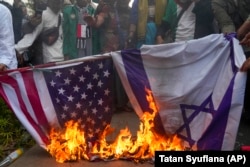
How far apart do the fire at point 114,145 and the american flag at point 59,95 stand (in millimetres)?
122

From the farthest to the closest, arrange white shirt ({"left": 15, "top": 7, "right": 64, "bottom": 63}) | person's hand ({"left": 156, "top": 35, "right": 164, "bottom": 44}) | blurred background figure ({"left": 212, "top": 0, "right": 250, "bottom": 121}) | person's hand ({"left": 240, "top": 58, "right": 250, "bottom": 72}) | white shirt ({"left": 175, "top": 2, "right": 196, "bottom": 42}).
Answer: white shirt ({"left": 15, "top": 7, "right": 64, "bottom": 63}), person's hand ({"left": 156, "top": 35, "right": 164, "bottom": 44}), white shirt ({"left": 175, "top": 2, "right": 196, "bottom": 42}), blurred background figure ({"left": 212, "top": 0, "right": 250, "bottom": 121}), person's hand ({"left": 240, "top": 58, "right": 250, "bottom": 72})

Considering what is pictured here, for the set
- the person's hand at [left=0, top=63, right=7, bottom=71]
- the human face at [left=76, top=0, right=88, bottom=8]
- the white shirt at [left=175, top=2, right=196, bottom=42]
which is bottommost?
the person's hand at [left=0, top=63, right=7, bottom=71]

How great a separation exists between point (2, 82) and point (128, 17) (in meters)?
2.68

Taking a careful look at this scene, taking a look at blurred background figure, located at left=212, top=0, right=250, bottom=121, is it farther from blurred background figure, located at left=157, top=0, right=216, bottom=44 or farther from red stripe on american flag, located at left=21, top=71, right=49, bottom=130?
red stripe on american flag, located at left=21, top=71, right=49, bottom=130

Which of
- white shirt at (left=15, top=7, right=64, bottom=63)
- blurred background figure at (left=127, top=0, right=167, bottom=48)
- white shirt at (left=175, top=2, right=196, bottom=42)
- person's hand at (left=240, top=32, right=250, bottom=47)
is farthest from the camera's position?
white shirt at (left=15, top=7, right=64, bottom=63)

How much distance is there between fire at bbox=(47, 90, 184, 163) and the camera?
4605mm

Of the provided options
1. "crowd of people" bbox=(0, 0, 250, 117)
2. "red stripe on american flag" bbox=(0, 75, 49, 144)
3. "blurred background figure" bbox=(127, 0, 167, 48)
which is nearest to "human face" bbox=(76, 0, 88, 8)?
"crowd of people" bbox=(0, 0, 250, 117)

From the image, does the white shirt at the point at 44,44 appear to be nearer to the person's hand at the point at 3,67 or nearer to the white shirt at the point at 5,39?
the white shirt at the point at 5,39

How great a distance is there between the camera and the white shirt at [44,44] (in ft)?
21.5

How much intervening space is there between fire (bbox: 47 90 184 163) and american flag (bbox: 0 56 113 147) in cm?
12

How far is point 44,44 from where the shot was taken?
6621 mm

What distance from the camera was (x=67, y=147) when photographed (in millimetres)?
4645

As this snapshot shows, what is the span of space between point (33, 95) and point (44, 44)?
209 cm

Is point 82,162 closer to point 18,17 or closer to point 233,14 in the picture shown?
point 233,14
